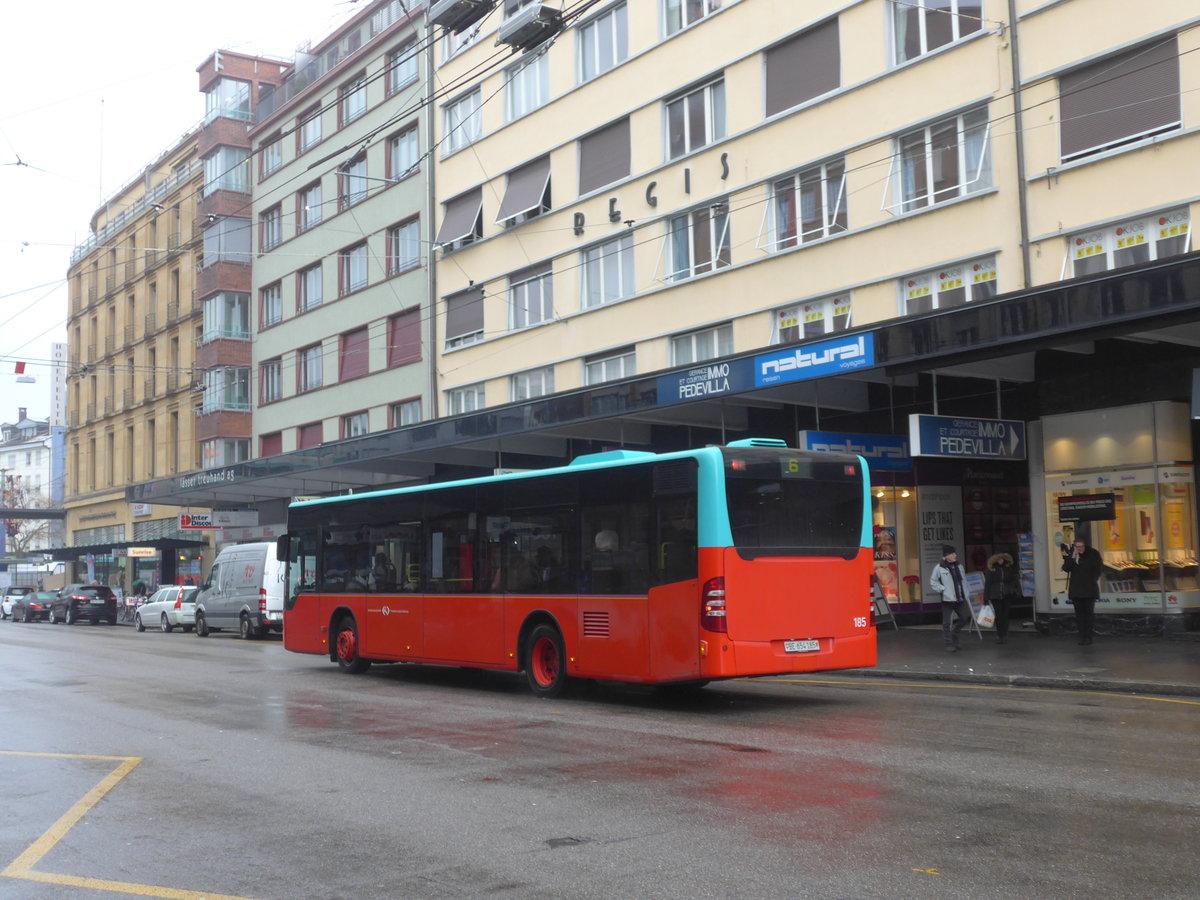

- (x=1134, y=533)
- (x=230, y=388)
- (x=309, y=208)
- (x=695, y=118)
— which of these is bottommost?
(x=1134, y=533)

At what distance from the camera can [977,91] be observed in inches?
868

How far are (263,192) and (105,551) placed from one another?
1902 cm

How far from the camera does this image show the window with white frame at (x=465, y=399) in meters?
36.6

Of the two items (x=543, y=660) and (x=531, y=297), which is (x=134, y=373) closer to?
(x=531, y=297)

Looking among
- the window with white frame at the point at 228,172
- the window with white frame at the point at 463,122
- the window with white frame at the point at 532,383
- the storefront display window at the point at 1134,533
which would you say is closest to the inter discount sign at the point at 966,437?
the storefront display window at the point at 1134,533

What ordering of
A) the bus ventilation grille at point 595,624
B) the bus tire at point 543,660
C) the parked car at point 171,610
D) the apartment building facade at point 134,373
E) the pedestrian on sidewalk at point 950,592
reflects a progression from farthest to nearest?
1. the apartment building facade at point 134,373
2. the parked car at point 171,610
3. the pedestrian on sidewalk at point 950,592
4. the bus tire at point 543,660
5. the bus ventilation grille at point 595,624

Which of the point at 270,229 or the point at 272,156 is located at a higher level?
the point at 272,156

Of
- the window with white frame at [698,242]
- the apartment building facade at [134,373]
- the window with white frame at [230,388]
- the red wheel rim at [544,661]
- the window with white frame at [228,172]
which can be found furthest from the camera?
the apartment building facade at [134,373]

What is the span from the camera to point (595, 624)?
1393 cm

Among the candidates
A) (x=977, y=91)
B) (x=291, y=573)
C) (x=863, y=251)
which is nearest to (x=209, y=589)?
(x=291, y=573)

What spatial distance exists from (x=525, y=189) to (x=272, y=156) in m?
20.1

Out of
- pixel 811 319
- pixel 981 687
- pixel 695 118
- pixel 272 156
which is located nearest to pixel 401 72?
pixel 272 156

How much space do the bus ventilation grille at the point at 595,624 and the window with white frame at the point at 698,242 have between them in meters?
15.0

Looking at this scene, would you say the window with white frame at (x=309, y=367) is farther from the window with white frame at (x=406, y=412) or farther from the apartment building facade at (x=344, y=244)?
the window with white frame at (x=406, y=412)
